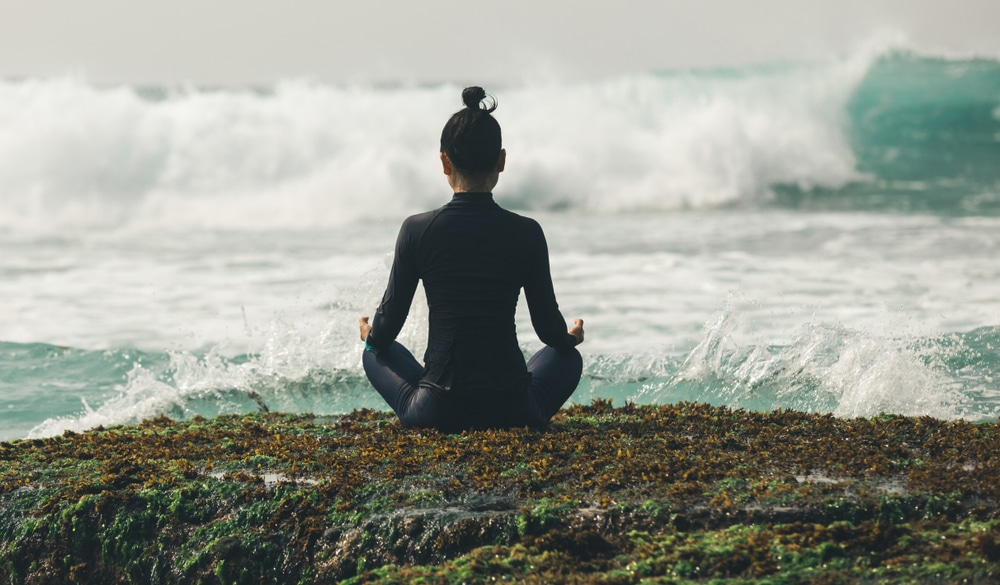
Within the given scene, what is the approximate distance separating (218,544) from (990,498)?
2559 mm

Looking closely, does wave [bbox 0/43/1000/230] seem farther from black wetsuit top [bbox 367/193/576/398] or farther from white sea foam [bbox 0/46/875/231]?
black wetsuit top [bbox 367/193/576/398]

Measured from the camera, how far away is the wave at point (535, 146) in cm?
2200

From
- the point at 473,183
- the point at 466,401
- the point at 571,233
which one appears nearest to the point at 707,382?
the point at 466,401

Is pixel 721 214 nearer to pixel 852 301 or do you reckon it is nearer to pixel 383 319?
pixel 852 301

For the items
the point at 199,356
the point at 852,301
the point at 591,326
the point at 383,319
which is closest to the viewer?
the point at 383,319

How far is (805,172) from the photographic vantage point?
25484 millimetres


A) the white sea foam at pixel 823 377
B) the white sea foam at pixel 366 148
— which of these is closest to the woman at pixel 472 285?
the white sea foam at pixel 823 377

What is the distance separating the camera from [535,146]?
85.5 feet

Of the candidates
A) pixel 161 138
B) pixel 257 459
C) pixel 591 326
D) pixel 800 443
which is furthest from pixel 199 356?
pixel 161 138

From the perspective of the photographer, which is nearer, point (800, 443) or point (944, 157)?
point (800, 443)

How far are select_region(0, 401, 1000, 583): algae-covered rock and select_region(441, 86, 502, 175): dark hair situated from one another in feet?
3.57

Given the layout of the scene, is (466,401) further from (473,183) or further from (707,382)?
(707,382)

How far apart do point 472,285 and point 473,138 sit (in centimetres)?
58

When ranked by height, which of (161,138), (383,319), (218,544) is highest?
(161,138)
